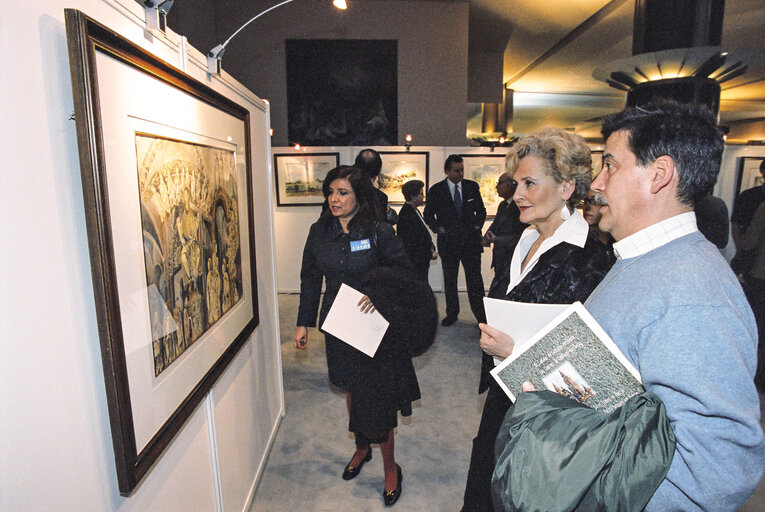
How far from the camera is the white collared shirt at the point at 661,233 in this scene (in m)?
1.03

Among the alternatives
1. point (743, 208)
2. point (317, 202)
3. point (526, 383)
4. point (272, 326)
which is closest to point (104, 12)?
point (526, 383)

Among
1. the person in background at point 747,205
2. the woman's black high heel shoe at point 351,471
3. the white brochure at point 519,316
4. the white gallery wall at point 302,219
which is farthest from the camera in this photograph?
the white gallery wall at point 302,219

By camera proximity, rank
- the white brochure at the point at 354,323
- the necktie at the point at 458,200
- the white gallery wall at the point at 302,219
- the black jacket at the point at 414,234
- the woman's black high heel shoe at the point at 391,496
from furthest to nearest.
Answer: the white gallery wall at the point at 302,219, the necktie at the point at 458,200, the black jacket at the point at 414,234, the woman's black high heel shoe at the point at 391,496, the white brochure at the point at 354,323

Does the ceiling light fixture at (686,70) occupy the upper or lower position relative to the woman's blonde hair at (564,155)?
upper

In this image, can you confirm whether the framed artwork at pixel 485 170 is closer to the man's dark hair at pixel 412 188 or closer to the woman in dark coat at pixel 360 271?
the man's dark hair at pixel 412 188

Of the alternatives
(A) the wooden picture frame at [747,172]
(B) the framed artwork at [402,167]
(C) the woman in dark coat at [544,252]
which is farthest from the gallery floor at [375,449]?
(A) the wooden picture frame at [747,172]

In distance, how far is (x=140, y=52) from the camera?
3.57 feet

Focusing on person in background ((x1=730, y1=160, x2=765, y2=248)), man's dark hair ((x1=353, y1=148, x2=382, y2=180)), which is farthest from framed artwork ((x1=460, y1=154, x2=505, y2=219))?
man's dark hair ((x1=353, y1=148, x2=382, y2=180))

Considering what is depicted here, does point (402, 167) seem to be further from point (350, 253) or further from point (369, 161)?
point (350, 253)

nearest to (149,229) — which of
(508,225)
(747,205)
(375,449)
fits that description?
(375,449)

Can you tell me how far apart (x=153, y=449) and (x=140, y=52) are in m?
1.08

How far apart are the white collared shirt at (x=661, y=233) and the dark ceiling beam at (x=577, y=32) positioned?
24.4ft

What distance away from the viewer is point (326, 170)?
681 centimetres

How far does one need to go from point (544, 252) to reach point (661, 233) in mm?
598
